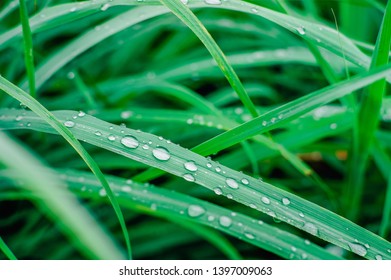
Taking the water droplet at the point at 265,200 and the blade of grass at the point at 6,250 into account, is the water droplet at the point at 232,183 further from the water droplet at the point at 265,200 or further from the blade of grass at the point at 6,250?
the blade of grass at the point at 6,250

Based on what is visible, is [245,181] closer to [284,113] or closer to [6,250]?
[284,113]

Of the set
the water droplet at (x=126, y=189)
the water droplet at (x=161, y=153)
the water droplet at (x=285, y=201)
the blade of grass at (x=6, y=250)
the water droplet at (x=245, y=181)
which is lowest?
the blade of grass at (x=6, y=250)

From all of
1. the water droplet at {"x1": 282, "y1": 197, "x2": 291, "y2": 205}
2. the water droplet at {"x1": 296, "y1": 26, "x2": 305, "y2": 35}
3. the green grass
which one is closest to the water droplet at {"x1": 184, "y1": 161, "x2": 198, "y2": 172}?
the green grass

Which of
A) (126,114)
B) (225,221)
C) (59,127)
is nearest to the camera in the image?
(59,127)

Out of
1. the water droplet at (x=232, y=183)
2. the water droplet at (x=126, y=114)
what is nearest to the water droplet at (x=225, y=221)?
the water droplet at (x=232, y=183)

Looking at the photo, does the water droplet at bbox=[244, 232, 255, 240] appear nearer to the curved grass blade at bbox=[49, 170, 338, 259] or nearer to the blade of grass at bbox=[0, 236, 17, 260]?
the curved grass blade at bbox=[49, 170, 338, 259]

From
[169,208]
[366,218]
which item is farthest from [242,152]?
[366,218]

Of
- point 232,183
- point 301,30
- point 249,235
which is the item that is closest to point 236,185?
A: point 232,183
